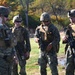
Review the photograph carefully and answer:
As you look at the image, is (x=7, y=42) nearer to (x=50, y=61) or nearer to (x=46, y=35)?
(x=46, y=35)

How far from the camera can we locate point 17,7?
175 feet

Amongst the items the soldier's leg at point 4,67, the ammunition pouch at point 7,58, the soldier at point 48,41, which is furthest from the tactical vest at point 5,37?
the soldier at point 48,41

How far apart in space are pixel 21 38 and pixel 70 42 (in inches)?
66.6

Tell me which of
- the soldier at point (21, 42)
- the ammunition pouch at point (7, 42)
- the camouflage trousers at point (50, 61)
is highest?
the ammunition pouch at point (7, 42)

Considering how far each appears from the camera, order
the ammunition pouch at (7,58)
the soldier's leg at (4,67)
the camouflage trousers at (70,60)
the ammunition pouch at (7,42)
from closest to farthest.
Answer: the soldier's leg at (4,67)
the ammunition pouch at (7,42)
the ammunition pouch at (7,58)
the camouflage trousers at (70,60)

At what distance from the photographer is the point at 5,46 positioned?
24.3 ft

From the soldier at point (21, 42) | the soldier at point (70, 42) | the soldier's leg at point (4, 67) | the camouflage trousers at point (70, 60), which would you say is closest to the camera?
the soldier's leg at point (4, 67)

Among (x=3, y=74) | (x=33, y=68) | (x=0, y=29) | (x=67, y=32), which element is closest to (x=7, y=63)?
(x=3, y=74)

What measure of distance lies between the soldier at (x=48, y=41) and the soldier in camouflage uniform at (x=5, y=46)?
1757 mm

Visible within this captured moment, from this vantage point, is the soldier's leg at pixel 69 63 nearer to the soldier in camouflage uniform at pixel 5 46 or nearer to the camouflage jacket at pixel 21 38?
the camouflage jacket at pixel 21 38

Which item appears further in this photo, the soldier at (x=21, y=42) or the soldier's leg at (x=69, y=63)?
the soldier at (x=21, y=42)

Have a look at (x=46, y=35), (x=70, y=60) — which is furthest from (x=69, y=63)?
(x=46, y=35)

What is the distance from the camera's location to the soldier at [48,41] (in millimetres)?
9078

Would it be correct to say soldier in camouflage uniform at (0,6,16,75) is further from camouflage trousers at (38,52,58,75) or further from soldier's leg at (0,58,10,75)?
camouflage trousers at (38,52,58,75)
